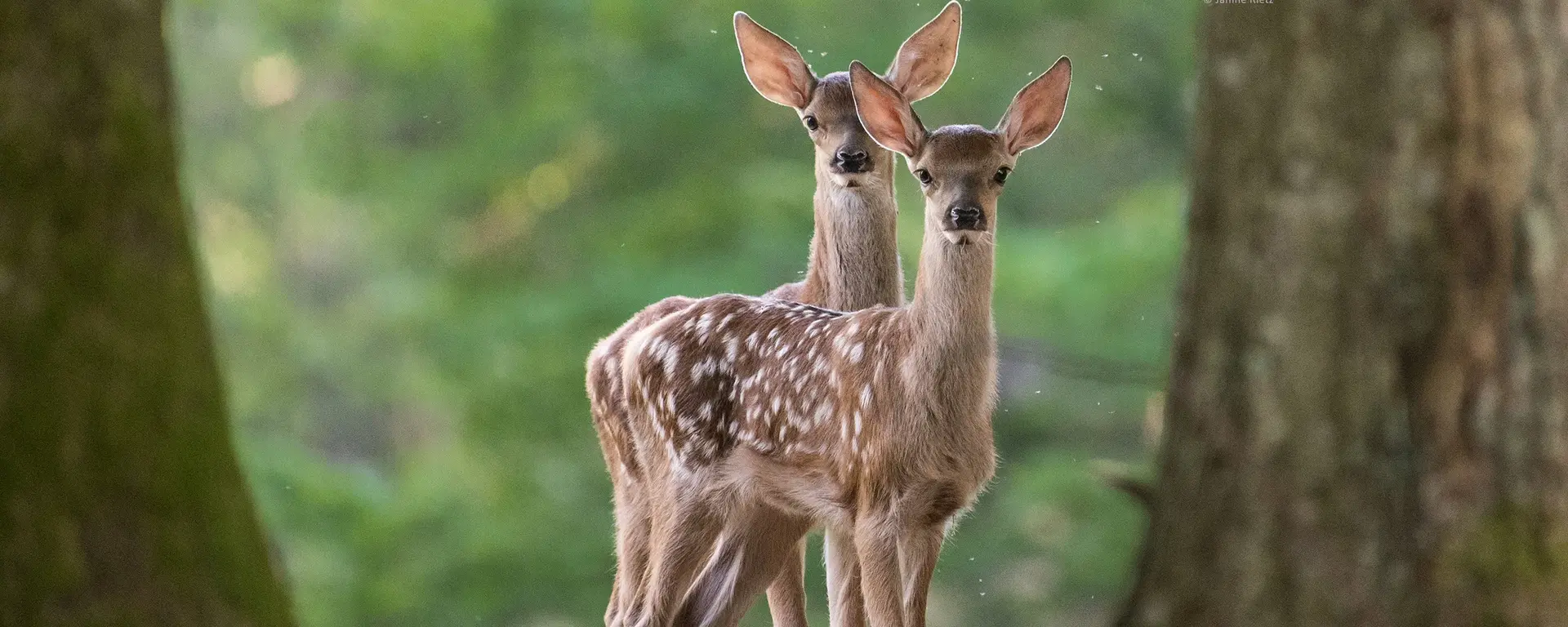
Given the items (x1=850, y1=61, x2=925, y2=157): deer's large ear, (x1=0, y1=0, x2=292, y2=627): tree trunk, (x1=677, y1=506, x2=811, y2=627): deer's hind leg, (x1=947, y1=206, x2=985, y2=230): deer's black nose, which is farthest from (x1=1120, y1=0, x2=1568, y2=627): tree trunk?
(x1=677, y1=506, x2=811, y2=627): deer's hind leg

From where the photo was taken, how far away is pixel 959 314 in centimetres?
485

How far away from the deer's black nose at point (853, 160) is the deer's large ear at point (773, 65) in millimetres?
303

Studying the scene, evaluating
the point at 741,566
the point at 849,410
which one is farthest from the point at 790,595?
the point at 849,410

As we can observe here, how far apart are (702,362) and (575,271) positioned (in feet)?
26.7

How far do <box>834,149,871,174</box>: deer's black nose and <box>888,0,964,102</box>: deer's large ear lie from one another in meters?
0.28

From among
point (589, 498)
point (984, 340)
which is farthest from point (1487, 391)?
point (589, 498)

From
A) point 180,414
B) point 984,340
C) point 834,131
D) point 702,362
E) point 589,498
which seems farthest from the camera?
point 589,498

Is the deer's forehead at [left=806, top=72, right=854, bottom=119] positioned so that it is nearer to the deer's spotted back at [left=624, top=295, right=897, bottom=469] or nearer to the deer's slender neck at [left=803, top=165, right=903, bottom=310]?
the deer's slender neck at [left=803, top=165, right=903, bottom=310]

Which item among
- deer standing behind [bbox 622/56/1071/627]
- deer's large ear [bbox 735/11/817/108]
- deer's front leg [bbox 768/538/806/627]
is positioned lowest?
deer's front leg [bbox 768/538/806/627]

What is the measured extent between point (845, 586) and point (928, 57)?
1.65 metres

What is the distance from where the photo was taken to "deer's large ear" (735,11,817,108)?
601 centimetres

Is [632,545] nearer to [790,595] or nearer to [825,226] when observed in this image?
[790,595]

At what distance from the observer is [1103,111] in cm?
1393

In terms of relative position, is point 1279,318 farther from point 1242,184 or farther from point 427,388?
point 427,388
